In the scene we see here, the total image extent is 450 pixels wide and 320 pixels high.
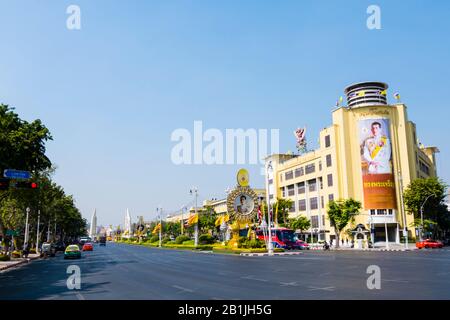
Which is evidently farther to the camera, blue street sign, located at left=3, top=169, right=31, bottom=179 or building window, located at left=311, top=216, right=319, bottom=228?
building window, located at left=311, top=216, right=319, bottom=228

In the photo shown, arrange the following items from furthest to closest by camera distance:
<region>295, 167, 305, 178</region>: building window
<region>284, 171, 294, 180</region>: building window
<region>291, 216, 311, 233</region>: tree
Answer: <region>284, 171, 294, 180</region>: building window, <region>295, 167, 305, 178</region>: building window, <region>291, 216, 311, 233</region>: tree

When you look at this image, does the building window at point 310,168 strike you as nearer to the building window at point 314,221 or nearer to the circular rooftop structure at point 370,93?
the building window at point 314,221

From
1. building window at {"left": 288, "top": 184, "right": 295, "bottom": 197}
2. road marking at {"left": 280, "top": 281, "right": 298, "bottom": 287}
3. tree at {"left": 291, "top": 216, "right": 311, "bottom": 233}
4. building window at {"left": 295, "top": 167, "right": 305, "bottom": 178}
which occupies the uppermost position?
building window at {"left": 295, "top": 167, "right": 305, "bottom": 178}

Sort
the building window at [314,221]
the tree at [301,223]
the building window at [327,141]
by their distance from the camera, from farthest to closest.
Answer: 1. the building window at [314,221]
2. the building window at [327,141]
3. the tree at [301,223]

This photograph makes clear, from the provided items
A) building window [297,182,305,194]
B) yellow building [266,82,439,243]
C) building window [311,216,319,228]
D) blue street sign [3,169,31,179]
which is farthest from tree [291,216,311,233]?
blue street sign [3,169,31,179]

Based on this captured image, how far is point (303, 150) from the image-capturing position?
102m

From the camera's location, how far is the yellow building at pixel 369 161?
7662 centimetres

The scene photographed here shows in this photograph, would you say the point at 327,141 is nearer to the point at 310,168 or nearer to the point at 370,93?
the point at 310,168

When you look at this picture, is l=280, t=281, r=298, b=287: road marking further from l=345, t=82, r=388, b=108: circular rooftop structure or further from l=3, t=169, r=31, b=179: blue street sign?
l=345, t=82, r=388, b=108: circular rooftop structure

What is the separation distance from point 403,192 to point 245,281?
218 feet

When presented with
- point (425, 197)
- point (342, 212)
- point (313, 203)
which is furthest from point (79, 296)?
point (313, 203)

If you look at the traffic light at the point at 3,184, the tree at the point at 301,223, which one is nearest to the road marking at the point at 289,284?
the traffic light at the point at 3,184

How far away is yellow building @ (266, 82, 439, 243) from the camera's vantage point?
76625mm
